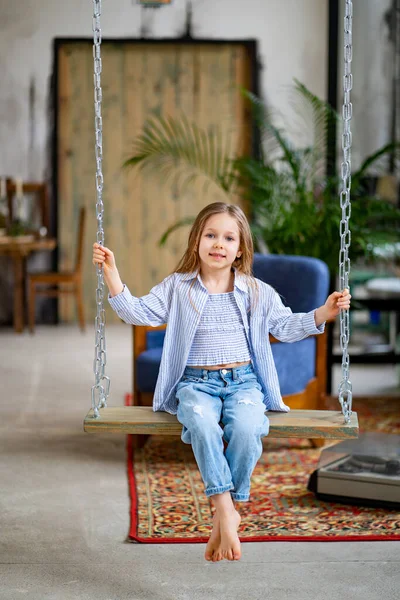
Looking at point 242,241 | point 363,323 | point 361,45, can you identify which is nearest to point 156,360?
point 242,241

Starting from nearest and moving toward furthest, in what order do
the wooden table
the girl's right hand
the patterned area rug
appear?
1. the girl's right hand
2. the patterned area rug
3. the wooden table

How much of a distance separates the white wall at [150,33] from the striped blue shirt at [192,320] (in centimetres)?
483

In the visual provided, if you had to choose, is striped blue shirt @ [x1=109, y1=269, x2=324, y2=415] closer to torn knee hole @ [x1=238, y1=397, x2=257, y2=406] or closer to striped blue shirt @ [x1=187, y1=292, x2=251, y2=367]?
striped blue shirt @ [x1=187, y1=292, x2=251, y2=367]

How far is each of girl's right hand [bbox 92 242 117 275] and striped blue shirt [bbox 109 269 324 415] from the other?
0.30 feet

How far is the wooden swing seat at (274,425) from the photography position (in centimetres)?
257

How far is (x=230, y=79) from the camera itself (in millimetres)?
7512

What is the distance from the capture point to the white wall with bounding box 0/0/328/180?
7367 mm

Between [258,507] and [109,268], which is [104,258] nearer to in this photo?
[109,268]

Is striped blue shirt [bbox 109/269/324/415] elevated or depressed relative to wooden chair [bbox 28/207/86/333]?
elevated

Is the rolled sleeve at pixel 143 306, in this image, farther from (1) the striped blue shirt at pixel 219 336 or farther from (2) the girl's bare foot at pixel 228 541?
(2) the girl's bare foot at pixel 228 541

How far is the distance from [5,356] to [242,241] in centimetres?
372

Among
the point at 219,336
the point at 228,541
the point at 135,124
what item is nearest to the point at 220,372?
the point at 219,336

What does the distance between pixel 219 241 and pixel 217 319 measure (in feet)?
0.82

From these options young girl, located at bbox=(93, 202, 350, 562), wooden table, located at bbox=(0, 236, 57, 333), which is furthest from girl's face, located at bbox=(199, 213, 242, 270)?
wooden table, located at bbox=(0, 236, 57, 333)
